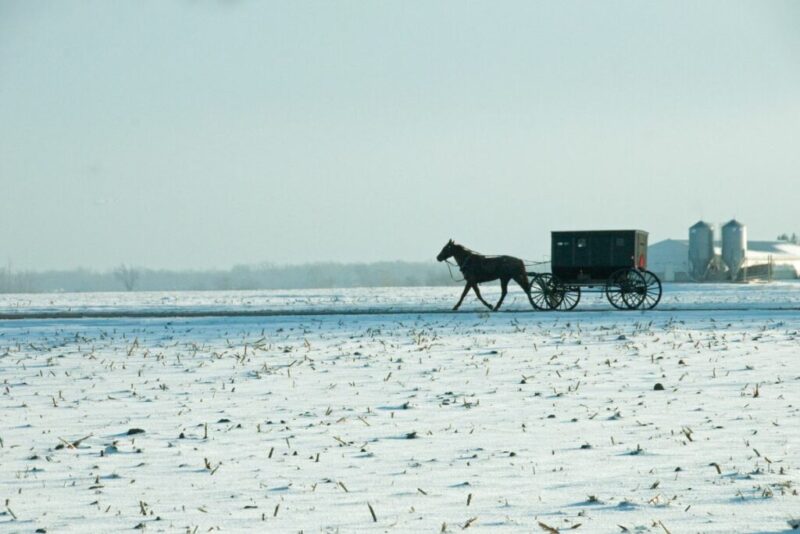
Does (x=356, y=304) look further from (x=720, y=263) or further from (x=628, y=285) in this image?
(x=720, y=263)

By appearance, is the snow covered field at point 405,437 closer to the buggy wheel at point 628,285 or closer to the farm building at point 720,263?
the buggy wheel at point 628,285

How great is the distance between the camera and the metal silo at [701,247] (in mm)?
80812

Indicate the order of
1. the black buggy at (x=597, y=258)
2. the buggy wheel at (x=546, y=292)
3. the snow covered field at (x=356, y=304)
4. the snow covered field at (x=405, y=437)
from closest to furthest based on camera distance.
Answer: the snow covered field at (x=405, y=437), the black buggy at (x=597, y=258), the buggy wheel at (x=546, y=292), the snow covered field at (x=356, y=304)

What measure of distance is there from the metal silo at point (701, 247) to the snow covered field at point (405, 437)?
220 feet

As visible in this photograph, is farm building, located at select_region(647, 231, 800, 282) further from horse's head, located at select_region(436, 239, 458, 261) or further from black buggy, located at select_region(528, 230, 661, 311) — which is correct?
horse's head, located at select_region(436, 239, 458, 261)

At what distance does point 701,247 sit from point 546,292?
5906 centimetres

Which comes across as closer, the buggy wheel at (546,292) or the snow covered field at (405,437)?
the snow covered field at (405,437)

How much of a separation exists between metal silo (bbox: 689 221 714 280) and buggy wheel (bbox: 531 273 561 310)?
5768cm

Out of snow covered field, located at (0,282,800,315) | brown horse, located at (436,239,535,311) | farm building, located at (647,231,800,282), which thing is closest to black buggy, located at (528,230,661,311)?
brown horse, located at (436,239,535,311)

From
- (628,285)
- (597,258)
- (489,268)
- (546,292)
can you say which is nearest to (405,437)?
(489,268)

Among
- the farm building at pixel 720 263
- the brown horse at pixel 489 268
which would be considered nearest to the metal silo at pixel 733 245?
the farm building at pixel 720 263

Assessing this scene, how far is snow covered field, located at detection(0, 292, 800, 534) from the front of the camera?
5824 millimetres

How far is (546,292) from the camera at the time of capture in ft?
87.8

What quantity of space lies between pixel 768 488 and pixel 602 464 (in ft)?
4.40
